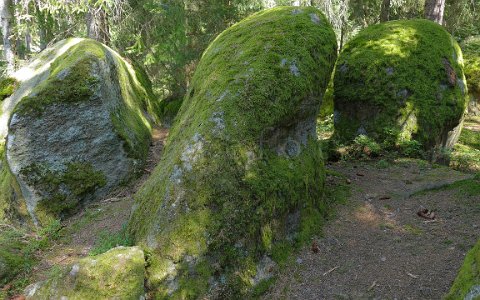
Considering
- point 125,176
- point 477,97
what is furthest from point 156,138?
point 477,97

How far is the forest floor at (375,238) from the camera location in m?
4.35

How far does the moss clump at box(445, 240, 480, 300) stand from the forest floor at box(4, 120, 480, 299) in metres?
0.82

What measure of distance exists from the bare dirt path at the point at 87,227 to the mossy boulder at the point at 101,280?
1577 mm

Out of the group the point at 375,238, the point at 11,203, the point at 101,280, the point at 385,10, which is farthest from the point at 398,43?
the point at 11,203

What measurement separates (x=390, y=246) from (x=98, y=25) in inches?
467

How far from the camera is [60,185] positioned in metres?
7.19

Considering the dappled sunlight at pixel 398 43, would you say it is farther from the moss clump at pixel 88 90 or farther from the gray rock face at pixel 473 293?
the gray rock face at pixel 473 293

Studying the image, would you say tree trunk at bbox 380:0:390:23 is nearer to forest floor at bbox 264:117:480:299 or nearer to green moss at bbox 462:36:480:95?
green moss at bbox 462:36:480:95

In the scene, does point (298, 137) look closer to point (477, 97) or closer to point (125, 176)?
point (125, 176)

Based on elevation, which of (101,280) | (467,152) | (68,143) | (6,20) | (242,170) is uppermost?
(6,20)

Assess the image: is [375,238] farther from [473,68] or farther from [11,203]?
[473,68]

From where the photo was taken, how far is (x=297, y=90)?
5.25m

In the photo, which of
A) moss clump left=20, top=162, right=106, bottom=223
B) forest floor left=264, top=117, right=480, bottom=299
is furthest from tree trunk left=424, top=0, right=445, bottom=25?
moss clump left=20, top=162, right=106, bottom=223

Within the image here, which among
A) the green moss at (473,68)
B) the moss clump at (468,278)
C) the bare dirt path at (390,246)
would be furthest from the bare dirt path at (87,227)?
the green moss at (473,68)
